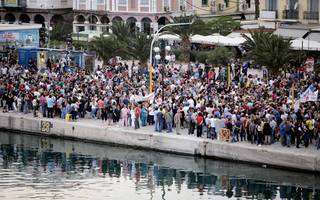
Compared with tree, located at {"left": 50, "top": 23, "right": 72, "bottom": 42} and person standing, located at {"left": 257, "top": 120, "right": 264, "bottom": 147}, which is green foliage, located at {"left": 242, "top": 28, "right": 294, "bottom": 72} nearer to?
person standing, located at {"left": 257, "top": 120, "right": 264, "bottom": 147}

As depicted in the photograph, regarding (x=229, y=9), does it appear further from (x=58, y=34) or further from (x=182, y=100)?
(x=182, y=100)

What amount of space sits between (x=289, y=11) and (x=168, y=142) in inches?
1085

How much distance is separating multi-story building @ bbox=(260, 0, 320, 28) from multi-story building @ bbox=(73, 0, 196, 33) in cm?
1891

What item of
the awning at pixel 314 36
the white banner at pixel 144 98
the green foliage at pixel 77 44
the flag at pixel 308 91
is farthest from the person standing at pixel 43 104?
the green foliage at pixel 77 44

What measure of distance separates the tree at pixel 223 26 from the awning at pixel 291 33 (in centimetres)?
634

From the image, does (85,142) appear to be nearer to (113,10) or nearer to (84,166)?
(84,166)

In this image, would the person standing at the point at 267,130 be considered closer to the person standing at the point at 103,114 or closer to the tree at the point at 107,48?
the person standing at the point at 103,114

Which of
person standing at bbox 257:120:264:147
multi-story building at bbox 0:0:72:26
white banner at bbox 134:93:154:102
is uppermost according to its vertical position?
multi-story building at bbox 0:0:72:26

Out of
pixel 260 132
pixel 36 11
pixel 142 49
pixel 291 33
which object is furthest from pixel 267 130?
pixel 36 11

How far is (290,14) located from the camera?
174 feet

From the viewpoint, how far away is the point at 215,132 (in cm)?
2855

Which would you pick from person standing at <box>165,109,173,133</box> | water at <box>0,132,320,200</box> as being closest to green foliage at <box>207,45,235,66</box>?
person standing at <box>165,109,173,133</box>

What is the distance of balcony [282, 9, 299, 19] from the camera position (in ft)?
173

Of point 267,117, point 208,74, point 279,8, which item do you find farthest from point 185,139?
point 279,8
